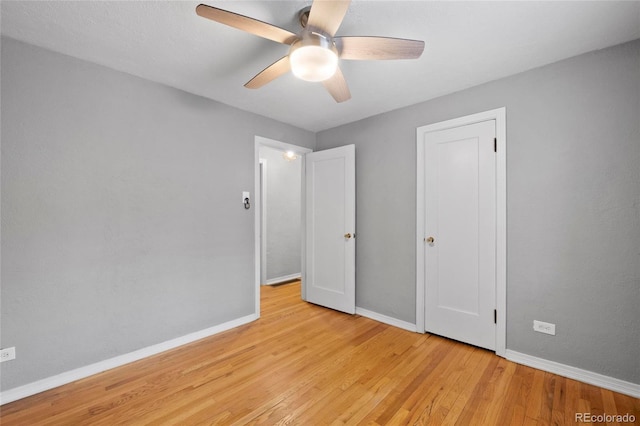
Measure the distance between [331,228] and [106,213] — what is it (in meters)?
2.37

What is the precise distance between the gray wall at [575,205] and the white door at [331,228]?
4.70 ft

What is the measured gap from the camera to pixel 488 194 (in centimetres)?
255

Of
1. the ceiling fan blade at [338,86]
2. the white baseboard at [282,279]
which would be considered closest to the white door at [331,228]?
the white baseboard at [282,279]

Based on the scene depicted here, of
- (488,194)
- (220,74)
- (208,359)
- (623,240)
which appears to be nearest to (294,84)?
(220,74)

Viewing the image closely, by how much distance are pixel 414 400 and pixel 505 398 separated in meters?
0.62

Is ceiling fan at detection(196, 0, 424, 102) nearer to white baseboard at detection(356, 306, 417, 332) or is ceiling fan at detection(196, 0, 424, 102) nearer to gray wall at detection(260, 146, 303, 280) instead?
white baseboard at detection(356, 306, 417, 332)

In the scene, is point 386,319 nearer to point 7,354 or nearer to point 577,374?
point 577,374

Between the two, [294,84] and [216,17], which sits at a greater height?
[294,84]

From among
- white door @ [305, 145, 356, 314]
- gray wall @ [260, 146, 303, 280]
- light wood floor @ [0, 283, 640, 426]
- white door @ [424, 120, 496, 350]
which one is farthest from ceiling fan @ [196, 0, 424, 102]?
gray wall @ [260, 146, 303, 280]

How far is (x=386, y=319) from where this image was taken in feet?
10.6

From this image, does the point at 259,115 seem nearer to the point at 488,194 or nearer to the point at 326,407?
the point at 488,194

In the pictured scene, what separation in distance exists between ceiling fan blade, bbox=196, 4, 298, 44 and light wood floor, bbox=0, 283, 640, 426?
88.1 inches

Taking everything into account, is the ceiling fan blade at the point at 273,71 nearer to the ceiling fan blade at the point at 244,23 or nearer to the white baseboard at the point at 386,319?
the ceiling fan blade at the point at 244,23

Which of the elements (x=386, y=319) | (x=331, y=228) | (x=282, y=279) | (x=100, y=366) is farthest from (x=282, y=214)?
(x=100, y=366)
